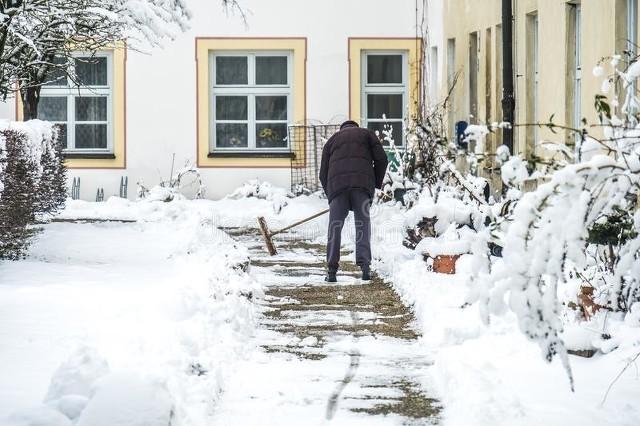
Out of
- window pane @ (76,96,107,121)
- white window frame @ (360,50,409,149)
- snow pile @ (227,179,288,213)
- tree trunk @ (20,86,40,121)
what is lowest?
snow pile @ (227,179,288,213)

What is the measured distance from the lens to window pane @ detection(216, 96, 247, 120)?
2191 cm

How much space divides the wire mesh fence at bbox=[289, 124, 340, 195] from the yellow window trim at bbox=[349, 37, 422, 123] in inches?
32.1

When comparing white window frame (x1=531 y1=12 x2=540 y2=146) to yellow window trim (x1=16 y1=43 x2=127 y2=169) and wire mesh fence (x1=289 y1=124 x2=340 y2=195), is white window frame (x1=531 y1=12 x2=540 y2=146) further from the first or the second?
yellow window trim (x1=16 y1=43 x2=127 y2=169)

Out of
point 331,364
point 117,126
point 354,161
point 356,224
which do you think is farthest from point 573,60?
point 117,126

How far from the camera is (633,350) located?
6711mm

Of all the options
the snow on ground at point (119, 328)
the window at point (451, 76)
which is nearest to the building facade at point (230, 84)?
the window at point (451, 76)

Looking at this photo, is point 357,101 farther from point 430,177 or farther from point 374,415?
point 374,415

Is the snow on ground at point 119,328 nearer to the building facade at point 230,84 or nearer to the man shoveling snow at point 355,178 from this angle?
the man shoveling snow at point 355,178

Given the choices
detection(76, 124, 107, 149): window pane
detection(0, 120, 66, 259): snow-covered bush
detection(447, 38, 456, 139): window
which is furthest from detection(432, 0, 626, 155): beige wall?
detection(76, 124, 107, 149): window pane

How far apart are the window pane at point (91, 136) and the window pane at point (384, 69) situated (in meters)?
4.53

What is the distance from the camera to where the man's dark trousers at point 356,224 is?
1166cm

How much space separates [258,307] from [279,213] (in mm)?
9106

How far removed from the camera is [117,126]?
21594 mm

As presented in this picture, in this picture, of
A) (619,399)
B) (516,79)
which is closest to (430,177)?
(516,79)
